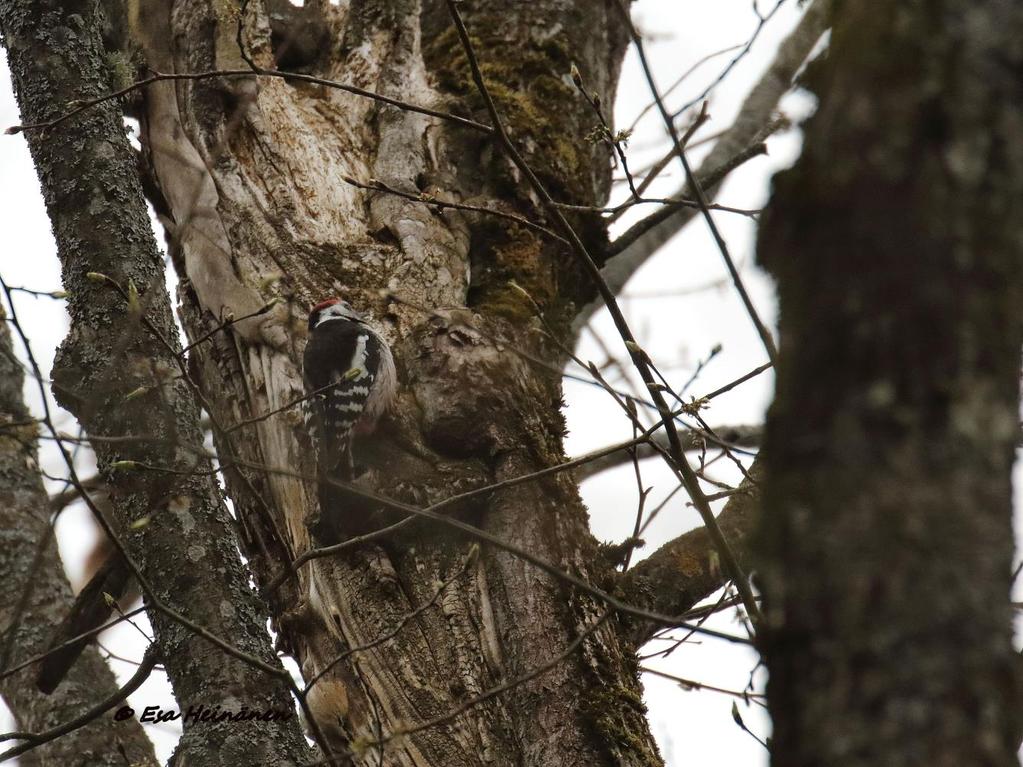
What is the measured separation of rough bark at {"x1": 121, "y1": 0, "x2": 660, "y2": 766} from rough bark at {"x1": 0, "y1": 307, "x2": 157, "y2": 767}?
1.07 metres

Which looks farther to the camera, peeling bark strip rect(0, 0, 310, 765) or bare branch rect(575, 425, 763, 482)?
bare branch rect(575, 425, 763, 482)

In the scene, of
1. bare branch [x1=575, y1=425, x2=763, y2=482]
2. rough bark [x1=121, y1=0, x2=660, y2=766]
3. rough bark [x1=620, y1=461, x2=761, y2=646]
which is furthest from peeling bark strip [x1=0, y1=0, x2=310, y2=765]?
bare branch [x1=575, y1=425, x2=763, y2=482]

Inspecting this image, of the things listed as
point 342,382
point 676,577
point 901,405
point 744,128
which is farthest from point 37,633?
point 744,128

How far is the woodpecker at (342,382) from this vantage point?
11.1ft

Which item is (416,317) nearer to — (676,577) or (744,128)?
(676,577)

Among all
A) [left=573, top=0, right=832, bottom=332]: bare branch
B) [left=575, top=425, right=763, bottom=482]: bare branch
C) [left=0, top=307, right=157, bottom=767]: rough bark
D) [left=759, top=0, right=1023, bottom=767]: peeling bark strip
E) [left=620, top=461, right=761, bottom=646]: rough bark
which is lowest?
[left=759, top=0, right=1023, bottom=767]: peeling bark strip

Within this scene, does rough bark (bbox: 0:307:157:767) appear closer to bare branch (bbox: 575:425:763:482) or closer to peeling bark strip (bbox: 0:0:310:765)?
peeling bark strip (bbox: 0:0:310:765)

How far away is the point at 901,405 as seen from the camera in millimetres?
882

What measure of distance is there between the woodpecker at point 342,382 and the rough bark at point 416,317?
0.08 m

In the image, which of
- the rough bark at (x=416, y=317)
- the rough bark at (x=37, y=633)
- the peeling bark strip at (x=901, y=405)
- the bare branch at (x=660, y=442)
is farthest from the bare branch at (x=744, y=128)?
the peeling bark strip at (x=901, y=405)

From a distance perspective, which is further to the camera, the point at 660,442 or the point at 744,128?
the point at 744,128

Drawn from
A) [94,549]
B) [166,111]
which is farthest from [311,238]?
[94,549]

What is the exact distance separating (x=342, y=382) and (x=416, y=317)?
0.45 meters

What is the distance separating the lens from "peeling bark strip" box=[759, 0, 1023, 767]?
84 cm
